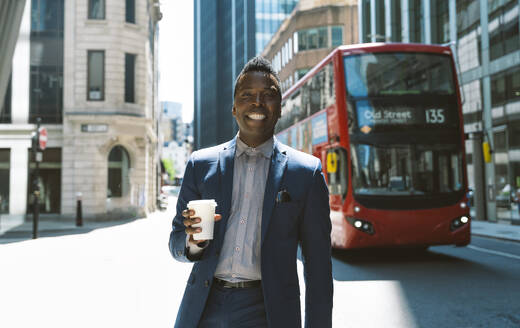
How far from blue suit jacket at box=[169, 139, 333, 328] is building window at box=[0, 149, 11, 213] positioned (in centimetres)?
2583

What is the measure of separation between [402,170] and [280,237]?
807cm

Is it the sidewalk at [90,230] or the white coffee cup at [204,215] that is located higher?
the white coffee cup at [204,215]

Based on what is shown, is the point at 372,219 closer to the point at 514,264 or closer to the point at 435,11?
the point at 514,264

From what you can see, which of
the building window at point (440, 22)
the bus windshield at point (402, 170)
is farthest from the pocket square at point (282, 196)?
the building window at point (440, 22)

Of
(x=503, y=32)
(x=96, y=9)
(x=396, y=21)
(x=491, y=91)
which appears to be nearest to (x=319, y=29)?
(x=396, y=21)

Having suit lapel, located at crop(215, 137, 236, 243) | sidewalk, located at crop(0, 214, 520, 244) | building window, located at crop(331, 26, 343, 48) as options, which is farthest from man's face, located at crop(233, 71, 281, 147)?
building window, located at crop(331, 26, 343, 48)

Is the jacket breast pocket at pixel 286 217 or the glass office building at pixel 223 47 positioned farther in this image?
the glass office building at pixel 223 47

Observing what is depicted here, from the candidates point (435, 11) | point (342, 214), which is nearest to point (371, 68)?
point (342, 214)

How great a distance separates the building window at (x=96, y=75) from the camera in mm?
26609

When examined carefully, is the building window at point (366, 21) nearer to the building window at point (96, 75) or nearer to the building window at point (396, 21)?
the building window at point (396, 21)

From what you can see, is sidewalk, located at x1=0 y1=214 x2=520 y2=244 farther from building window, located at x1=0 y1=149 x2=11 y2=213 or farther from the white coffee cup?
the white coffee cup

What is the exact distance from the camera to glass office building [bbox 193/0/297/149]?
79.4m

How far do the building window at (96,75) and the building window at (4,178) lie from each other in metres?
4.73

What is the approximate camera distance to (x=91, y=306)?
255 inches
